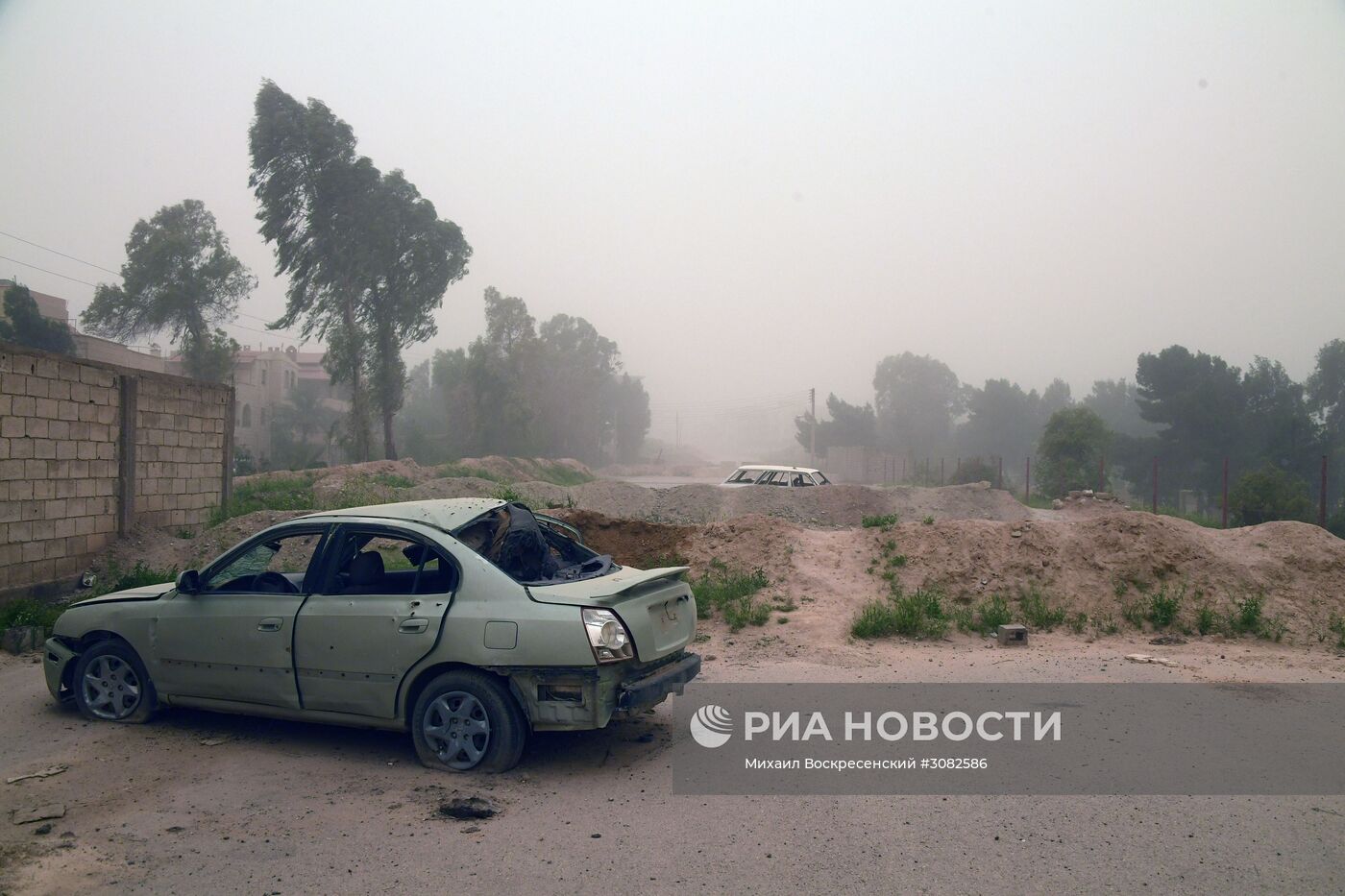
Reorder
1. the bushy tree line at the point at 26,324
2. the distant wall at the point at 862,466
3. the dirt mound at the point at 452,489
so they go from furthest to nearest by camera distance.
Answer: the distant wall at the point at 862,466, the bushy tree line at the point at 26,324, the dirt mound at the point at 452,489

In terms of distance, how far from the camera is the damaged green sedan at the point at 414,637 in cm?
515

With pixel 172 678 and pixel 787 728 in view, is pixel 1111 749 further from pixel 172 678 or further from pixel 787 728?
pixel 172 678

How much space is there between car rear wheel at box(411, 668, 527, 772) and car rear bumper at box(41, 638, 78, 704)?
2989mm

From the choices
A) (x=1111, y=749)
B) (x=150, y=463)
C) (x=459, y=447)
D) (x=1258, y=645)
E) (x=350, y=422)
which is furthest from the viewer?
(x=459, y=447)

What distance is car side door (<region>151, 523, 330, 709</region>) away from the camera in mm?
5699

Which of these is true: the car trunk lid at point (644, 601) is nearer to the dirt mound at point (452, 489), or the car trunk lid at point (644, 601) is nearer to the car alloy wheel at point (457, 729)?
the car alloy wheel at point (457, 729)

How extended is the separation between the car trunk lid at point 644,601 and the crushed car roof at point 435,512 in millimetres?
817

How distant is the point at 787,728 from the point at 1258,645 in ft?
21.0

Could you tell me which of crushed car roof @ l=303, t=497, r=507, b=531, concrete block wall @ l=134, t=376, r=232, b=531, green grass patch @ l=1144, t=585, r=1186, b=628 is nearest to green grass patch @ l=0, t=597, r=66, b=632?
concrete block wall @ l=134, t=376, r=232, b=531

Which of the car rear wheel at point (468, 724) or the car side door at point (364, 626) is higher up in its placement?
the car side door at point (364, 626)

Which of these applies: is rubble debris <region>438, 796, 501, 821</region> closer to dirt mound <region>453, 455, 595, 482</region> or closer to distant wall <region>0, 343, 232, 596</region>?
distant wall <region>0, 343, 232, 596</region>

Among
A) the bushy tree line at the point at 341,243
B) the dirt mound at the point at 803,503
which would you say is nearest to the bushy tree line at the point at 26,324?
the bushy tree line at the point at 341,243

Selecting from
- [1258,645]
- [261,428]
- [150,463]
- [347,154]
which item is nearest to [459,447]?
[261,428]

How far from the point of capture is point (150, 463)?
45.3 feet
